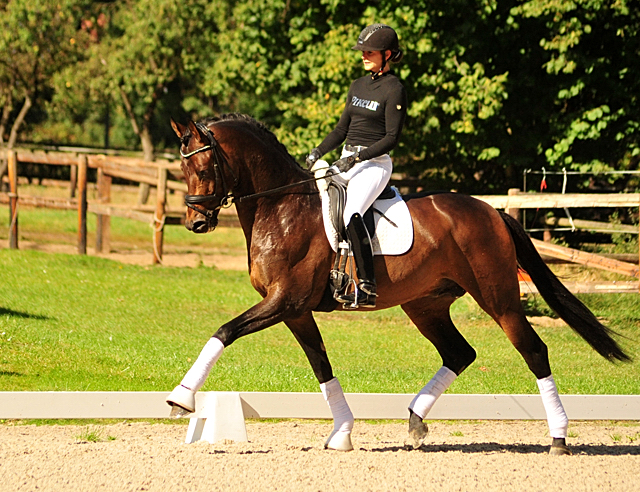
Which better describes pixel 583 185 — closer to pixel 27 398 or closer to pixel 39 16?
pixel 27 398

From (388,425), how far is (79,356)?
11.2ft

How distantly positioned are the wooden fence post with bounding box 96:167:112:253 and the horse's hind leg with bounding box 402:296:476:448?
11532 millimetres

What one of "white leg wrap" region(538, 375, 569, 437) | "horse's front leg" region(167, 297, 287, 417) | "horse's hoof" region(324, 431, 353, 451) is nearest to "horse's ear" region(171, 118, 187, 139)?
"horse's front leg" region(167, 297, 287, 417)

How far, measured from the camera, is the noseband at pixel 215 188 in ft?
17.5

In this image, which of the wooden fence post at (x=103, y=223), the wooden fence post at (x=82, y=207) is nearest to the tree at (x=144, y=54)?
the wooden fence post at (x=103, y=223)

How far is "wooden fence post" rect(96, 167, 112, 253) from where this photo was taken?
16750mm

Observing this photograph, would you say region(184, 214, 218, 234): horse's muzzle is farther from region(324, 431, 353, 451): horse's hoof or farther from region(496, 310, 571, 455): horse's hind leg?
region(496, 310, 571, 455): horse's hind leg

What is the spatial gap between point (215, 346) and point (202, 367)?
15cm

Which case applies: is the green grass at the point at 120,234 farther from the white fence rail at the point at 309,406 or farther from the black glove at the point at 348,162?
the black glove at the point at 348,162

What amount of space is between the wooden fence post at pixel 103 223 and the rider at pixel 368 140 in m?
11.7

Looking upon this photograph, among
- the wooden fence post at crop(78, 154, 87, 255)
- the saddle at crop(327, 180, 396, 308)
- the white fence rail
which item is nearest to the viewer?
the saddle at crop(327, 180, 396, 308)

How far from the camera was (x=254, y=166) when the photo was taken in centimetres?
561

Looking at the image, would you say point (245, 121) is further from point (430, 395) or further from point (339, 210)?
point (430, 395)

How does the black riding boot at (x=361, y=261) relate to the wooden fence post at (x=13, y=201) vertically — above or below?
above
